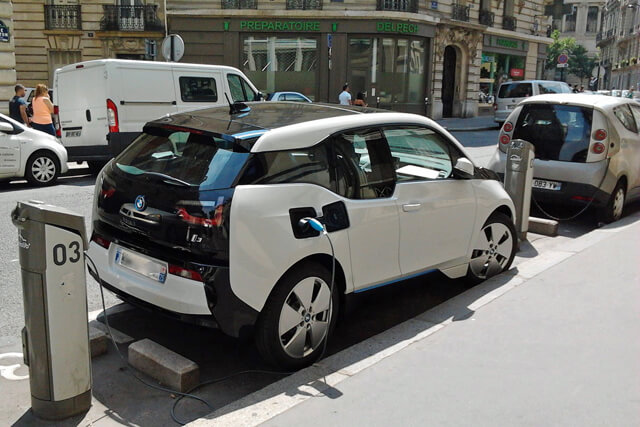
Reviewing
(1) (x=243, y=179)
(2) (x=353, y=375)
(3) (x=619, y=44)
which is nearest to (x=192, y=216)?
(1) (x=243, y=179)

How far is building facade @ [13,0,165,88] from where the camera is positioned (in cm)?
2777

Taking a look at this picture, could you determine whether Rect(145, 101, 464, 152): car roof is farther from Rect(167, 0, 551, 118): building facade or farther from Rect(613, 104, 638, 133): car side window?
Rect(167, 0, 551, 118): building facade

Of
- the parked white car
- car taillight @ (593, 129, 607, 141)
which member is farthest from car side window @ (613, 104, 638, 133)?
the parked white car

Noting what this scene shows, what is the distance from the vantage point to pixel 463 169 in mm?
5164

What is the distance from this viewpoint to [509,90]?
1029 inches

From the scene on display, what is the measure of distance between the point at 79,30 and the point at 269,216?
27.3 m

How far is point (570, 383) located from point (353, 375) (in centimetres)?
124

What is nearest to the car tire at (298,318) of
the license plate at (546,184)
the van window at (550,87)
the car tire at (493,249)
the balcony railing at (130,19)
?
the car tire at (493,249)

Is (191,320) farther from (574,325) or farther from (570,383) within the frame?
(574,325)

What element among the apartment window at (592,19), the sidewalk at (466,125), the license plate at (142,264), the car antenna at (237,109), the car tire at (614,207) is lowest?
the sidewalk at (466,125)

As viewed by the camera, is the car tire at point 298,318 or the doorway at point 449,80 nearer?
the car tire at point 298,318

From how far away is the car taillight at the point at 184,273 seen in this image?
3672mm

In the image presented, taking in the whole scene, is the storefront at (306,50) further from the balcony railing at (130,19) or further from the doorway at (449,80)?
the doorway at (449,80)

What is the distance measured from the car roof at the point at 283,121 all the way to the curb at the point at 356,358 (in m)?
1.37
